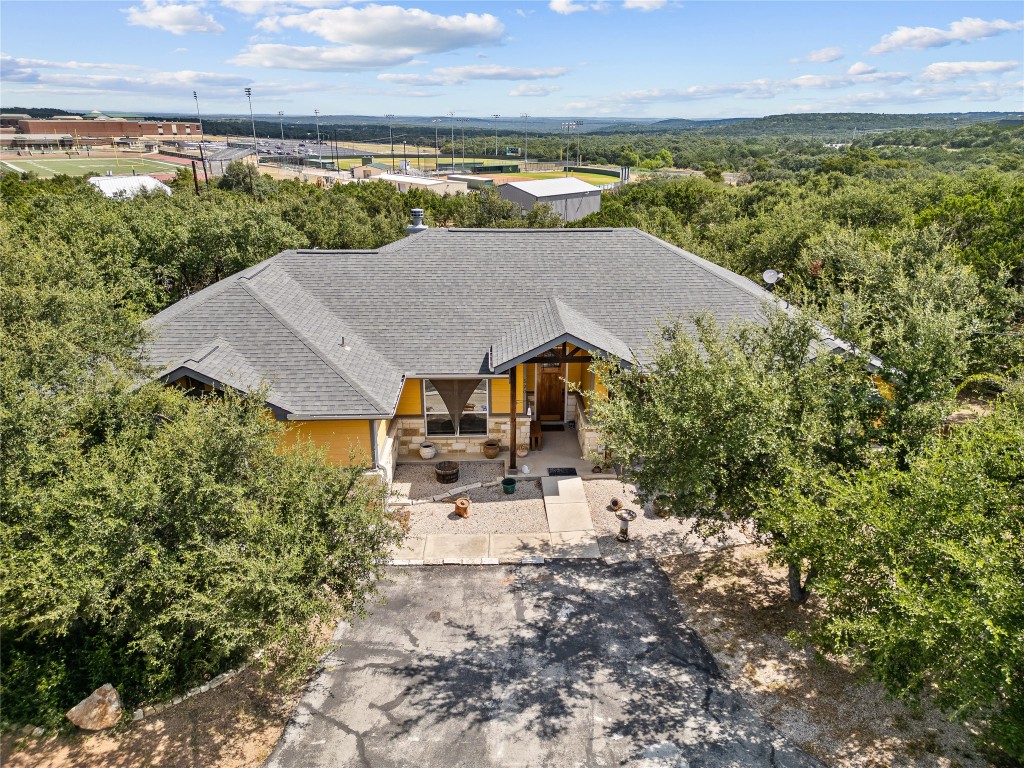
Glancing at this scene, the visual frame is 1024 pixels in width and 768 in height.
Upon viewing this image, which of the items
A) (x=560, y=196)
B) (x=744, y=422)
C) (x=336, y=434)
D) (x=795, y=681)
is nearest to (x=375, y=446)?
(x=336, y=434)

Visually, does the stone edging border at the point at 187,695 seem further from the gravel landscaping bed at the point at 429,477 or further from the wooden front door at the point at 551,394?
the wooden front door at the point at 551,394

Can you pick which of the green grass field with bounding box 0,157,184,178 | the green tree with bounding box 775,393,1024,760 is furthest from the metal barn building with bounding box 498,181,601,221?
the green grass field with bounding box 0,157,184,178

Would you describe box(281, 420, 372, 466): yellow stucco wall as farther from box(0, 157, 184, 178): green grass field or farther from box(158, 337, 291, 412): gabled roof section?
box(0, 157, 184, 178): green grass field

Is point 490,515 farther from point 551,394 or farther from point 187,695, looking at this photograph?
point 187,695

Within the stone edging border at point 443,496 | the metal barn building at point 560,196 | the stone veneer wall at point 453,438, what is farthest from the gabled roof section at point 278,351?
the metal barn building at point 560,196

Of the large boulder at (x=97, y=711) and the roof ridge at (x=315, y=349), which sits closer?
the large boulder at (x=97, y=711)
